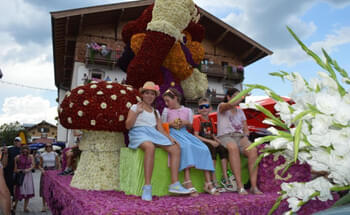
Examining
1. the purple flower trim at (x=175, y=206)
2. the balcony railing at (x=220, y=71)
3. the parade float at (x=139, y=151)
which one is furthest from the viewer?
the balcony railing at (x=220, y=71)

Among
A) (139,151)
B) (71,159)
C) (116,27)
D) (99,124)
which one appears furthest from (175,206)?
(116,27)

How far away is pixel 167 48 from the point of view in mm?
3918

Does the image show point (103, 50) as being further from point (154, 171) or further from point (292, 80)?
point (292, 80)

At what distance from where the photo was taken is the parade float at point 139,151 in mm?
2631

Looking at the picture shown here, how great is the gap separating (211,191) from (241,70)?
1695 cm

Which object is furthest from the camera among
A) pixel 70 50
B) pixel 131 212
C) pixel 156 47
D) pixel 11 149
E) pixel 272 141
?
pixel 70 50

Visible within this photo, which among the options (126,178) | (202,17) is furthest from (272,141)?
(202,17)

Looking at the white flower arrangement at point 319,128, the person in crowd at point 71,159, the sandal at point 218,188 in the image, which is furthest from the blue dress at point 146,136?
the person in crowd at point 71,159

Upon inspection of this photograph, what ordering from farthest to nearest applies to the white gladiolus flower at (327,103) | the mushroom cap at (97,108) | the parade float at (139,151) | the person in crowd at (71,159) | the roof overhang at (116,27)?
the roof overhang at (116,27) → the person in crowd at (71,159) → the mushroom cap at (97,108) → the parade float at (139,151) → the white gladiolus flower at (327,103)

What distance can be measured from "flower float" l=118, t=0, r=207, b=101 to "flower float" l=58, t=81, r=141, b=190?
0.42 meters

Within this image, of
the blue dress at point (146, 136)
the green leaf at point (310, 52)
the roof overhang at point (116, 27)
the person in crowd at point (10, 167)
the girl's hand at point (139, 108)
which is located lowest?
the person in crowd at point (10, 167)

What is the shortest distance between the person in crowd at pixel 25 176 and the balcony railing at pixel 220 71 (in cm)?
1292

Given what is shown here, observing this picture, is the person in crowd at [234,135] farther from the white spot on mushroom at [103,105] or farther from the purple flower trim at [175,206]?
the white spot on mushroom at [103,105]

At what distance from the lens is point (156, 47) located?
385 cm
